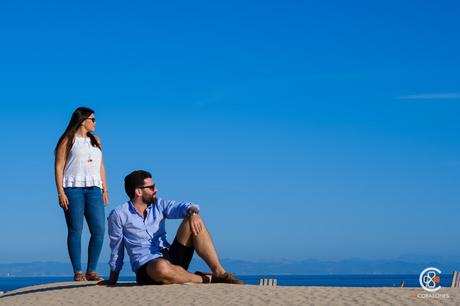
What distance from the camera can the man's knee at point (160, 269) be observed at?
1006 centimetres

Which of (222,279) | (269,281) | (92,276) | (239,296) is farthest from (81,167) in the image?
(239,296)

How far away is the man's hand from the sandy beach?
724 millimetres

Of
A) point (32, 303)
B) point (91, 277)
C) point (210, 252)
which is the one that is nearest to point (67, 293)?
point (32, 303)

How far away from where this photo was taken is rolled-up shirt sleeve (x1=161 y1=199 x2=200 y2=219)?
1005 cm

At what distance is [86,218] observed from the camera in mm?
12586

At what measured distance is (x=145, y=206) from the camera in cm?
1024

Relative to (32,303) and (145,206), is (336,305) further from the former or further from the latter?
(32,303)

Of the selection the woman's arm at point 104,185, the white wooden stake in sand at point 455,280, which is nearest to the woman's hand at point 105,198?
the woman's arm at point 104,185

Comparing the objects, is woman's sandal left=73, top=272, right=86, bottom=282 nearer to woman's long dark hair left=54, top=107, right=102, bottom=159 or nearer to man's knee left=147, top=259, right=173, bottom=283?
woman's long dark hair left=54, top=107, right=102, bottom=159

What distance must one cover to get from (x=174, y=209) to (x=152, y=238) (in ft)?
1.47

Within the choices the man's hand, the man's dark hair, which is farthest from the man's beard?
the man's hand

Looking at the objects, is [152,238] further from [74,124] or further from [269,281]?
[269,281]

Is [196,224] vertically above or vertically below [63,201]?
below

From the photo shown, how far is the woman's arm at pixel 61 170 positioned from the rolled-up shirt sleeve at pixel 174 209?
2681 millimetres
